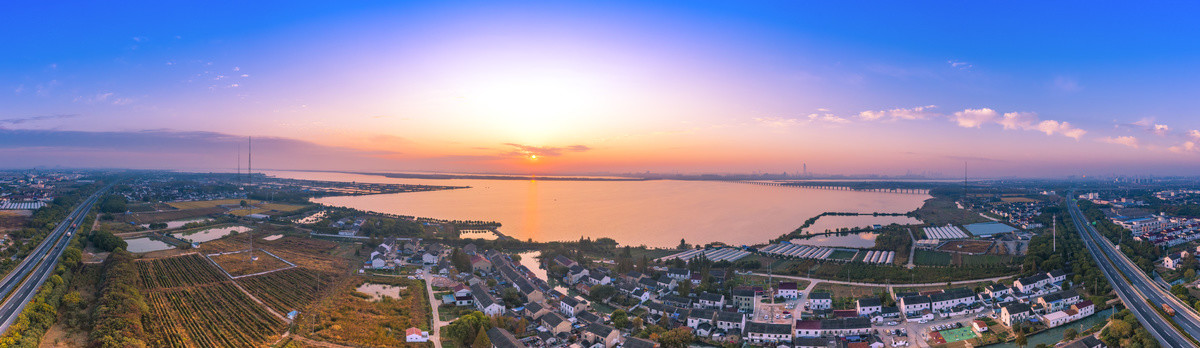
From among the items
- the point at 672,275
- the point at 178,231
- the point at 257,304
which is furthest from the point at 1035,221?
the point at 178,231

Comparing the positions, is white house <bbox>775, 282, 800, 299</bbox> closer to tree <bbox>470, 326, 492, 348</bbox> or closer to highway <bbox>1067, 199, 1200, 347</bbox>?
highway <bbox>1067, 199, 1200, 347</bbox>

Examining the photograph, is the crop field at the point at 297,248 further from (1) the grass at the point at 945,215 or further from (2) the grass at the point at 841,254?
(1) the grass at the point at 945,215

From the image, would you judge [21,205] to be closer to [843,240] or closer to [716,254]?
[716,254]

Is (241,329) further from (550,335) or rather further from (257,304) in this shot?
(550,335)

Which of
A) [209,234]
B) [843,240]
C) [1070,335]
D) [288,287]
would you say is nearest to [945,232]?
[843,240]

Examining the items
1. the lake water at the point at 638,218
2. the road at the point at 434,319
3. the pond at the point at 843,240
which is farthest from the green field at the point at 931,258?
the road at the point at 434,319

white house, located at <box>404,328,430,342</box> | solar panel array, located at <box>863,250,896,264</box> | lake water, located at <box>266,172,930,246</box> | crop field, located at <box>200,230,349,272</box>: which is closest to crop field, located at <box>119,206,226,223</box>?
crop field, located at <box>200,230,349,272</box>
